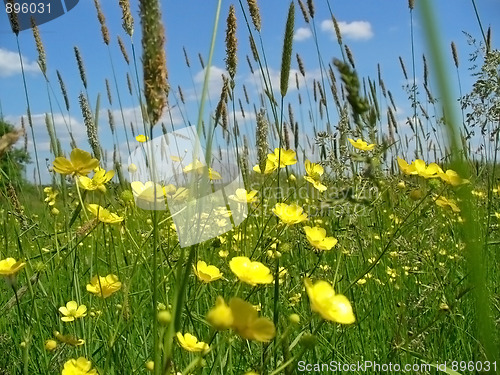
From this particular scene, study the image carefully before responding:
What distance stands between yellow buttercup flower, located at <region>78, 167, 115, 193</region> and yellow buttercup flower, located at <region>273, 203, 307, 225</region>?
0.37 metres

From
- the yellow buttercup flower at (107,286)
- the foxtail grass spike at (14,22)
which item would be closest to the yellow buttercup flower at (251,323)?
the yellow buttercup flower at (107,286)

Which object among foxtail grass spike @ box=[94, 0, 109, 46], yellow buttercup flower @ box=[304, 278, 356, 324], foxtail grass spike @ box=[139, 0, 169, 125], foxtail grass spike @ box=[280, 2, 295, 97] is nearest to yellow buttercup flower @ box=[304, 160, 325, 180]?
foxtail grass spike @ box=[280, 2, 295, 97]

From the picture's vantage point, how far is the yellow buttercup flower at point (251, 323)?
1.40 feet

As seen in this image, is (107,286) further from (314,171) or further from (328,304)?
(314,171)

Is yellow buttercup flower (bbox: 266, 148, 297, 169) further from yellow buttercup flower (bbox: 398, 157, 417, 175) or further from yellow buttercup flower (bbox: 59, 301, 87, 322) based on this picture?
yellow buttercup flower (bbox: 59, 301, 87, 322)

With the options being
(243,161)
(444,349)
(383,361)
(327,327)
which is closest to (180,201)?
(243,161)

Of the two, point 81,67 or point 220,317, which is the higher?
point 81,67

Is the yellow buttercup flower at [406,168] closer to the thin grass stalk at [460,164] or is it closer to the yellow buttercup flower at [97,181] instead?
the yellow buttercup flower at [97,181]

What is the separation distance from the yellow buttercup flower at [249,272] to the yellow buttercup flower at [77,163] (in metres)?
0.40

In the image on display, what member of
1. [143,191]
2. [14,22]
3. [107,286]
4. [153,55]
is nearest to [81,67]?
[14,22]

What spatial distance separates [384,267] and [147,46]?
146cm

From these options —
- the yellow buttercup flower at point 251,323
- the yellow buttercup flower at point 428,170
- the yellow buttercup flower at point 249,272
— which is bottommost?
the yellow buttercup flower at point 249,272

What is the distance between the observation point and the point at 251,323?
43cm

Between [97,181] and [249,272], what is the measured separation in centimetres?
53
